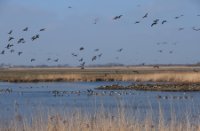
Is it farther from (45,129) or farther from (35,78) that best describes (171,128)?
(35,78)

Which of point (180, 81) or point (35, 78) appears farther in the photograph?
point (35, 78)

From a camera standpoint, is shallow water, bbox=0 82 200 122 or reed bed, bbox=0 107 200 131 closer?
reed bed, bbox=0 107 200 131

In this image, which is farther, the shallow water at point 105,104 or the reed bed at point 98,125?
the shallow water at point 105,104

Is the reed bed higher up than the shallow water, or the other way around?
the reed bed

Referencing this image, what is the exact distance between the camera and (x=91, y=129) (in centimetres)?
1152

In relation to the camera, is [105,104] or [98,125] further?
[105,104]

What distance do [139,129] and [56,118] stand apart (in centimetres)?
187

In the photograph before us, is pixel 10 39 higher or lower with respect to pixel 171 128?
higher

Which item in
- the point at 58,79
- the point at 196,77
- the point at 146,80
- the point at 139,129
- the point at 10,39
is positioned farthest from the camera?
the point at 58,79

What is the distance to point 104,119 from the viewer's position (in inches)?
464

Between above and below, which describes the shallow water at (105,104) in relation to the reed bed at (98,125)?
below

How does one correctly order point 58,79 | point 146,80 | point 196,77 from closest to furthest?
point 196,77, point 146,80, point 58,79

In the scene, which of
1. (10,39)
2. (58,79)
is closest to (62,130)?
(10,39)

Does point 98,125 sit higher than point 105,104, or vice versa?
point 98,125
